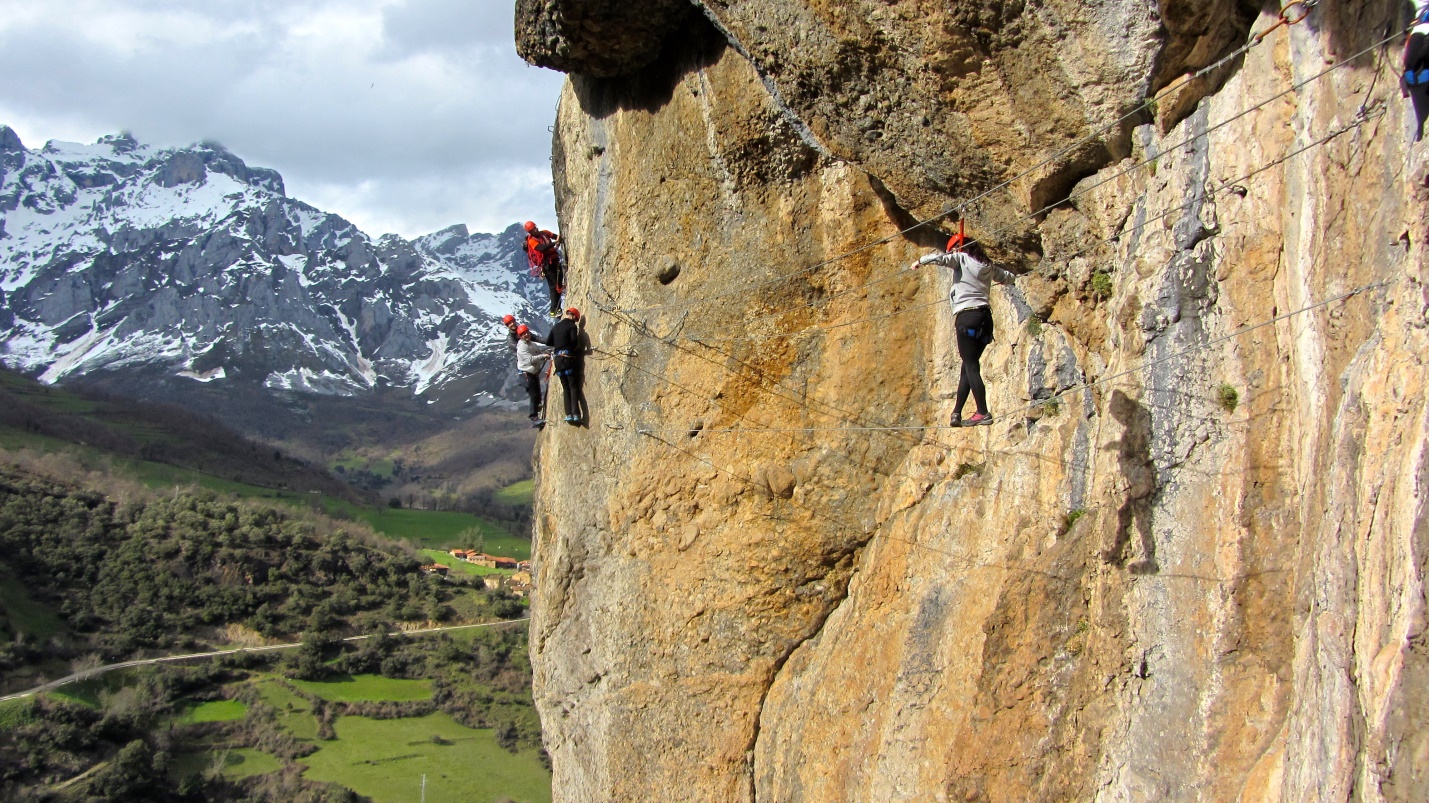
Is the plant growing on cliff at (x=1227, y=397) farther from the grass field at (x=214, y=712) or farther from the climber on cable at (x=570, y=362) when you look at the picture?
the grass field at (x=214, y=712)

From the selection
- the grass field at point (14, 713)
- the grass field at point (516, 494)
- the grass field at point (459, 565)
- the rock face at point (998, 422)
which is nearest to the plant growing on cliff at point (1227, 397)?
the rock face at point (998, 422)

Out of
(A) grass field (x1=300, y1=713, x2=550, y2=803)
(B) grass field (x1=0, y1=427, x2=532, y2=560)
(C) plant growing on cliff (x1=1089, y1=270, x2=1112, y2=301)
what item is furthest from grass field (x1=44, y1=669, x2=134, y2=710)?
(C) plant growing on cliff (x1=1089, y1=270, x2=1112, y2=301)

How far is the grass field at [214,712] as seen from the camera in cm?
4766

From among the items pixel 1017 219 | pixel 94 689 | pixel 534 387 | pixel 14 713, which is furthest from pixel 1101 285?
pixel 94 689

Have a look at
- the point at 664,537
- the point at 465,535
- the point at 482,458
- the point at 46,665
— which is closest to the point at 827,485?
the point at 664,537

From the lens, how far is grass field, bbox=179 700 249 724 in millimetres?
47656

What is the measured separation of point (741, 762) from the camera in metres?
10.7

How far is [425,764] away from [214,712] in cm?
1272

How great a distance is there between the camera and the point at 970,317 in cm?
867

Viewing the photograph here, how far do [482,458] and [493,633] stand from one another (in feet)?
392

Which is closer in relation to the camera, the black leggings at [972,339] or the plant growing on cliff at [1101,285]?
the plant growing on cliff at [1101,285]

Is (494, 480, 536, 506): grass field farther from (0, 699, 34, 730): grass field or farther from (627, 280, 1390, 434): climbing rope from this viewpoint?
(627, 280, 1390, 434): climbing rope

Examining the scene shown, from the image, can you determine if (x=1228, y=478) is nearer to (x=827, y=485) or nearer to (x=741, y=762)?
(x=827, y=485)

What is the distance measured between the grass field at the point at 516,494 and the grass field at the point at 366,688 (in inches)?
3283
